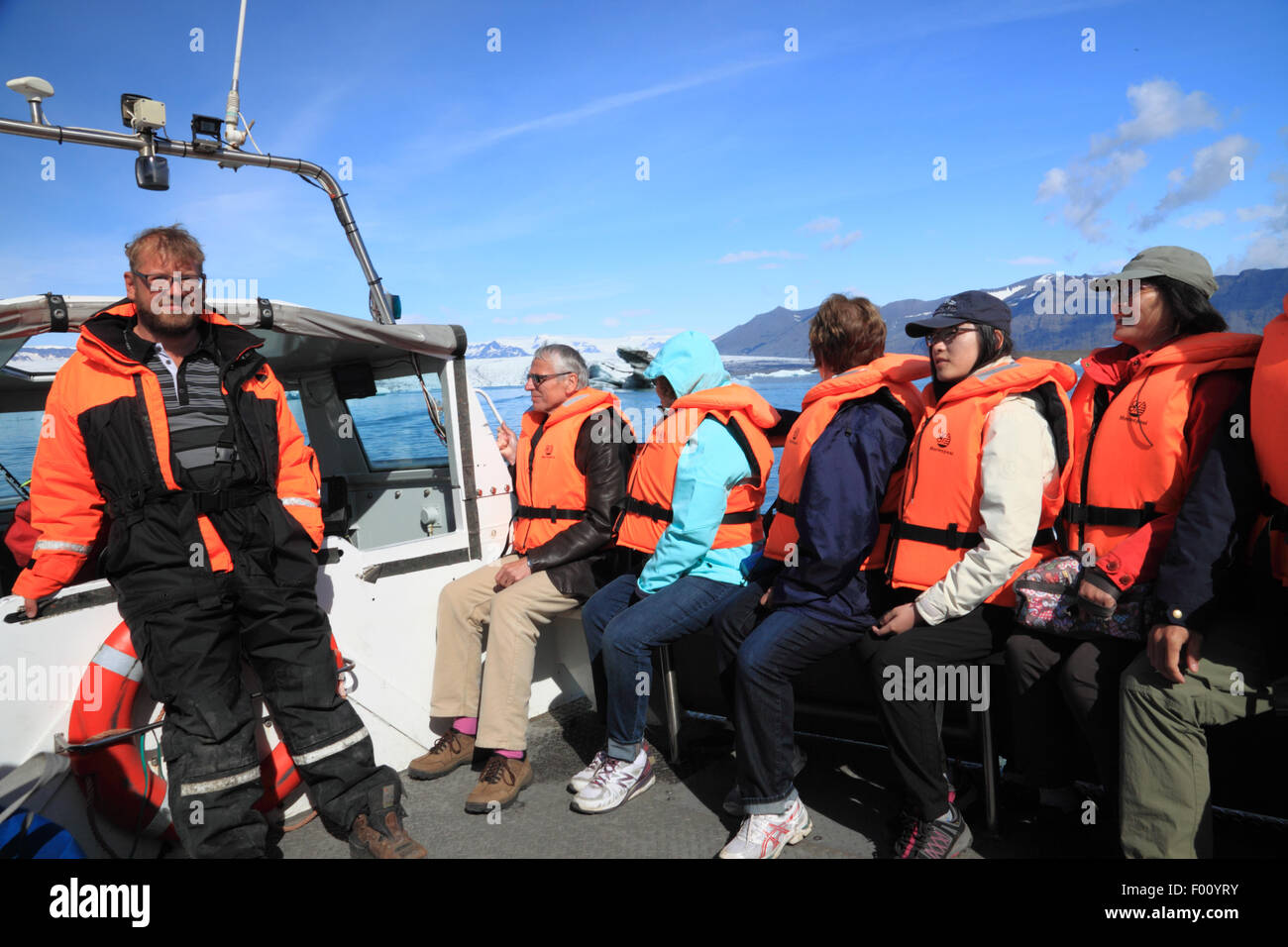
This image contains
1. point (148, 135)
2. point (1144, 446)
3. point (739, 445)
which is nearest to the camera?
point (1144, 446)

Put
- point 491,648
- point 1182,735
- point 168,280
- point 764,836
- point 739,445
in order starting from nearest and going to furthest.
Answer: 1. point 1182,735
2. point 168,280
3. point 764,836
4. point 739,445
5. point 491,648

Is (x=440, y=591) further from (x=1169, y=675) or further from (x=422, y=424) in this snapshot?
(x=1169, y=675)

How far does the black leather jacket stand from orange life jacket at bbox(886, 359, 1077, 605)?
1.32 m

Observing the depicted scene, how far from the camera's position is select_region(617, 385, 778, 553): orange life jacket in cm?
318

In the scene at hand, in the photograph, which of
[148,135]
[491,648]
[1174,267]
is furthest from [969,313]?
[148,135]

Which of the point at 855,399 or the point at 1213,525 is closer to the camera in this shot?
the point at 1213,525

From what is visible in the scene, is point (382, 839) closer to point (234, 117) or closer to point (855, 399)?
point (855, 399)

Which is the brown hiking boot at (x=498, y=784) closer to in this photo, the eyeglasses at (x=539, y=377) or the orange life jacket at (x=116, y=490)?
the orange life jacket at (x=116, y=490)

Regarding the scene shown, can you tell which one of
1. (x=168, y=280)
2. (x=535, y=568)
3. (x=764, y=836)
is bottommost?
(x=764, y=836)

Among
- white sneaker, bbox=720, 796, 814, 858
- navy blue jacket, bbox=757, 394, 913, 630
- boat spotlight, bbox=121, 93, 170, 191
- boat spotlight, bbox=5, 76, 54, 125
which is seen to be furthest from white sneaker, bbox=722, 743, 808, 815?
boat spotlight, bbox=5, 76, 54, 125

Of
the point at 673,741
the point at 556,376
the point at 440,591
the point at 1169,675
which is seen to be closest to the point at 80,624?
the point at 440,591

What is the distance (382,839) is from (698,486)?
165 centimetres

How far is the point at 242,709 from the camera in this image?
2.73 m
